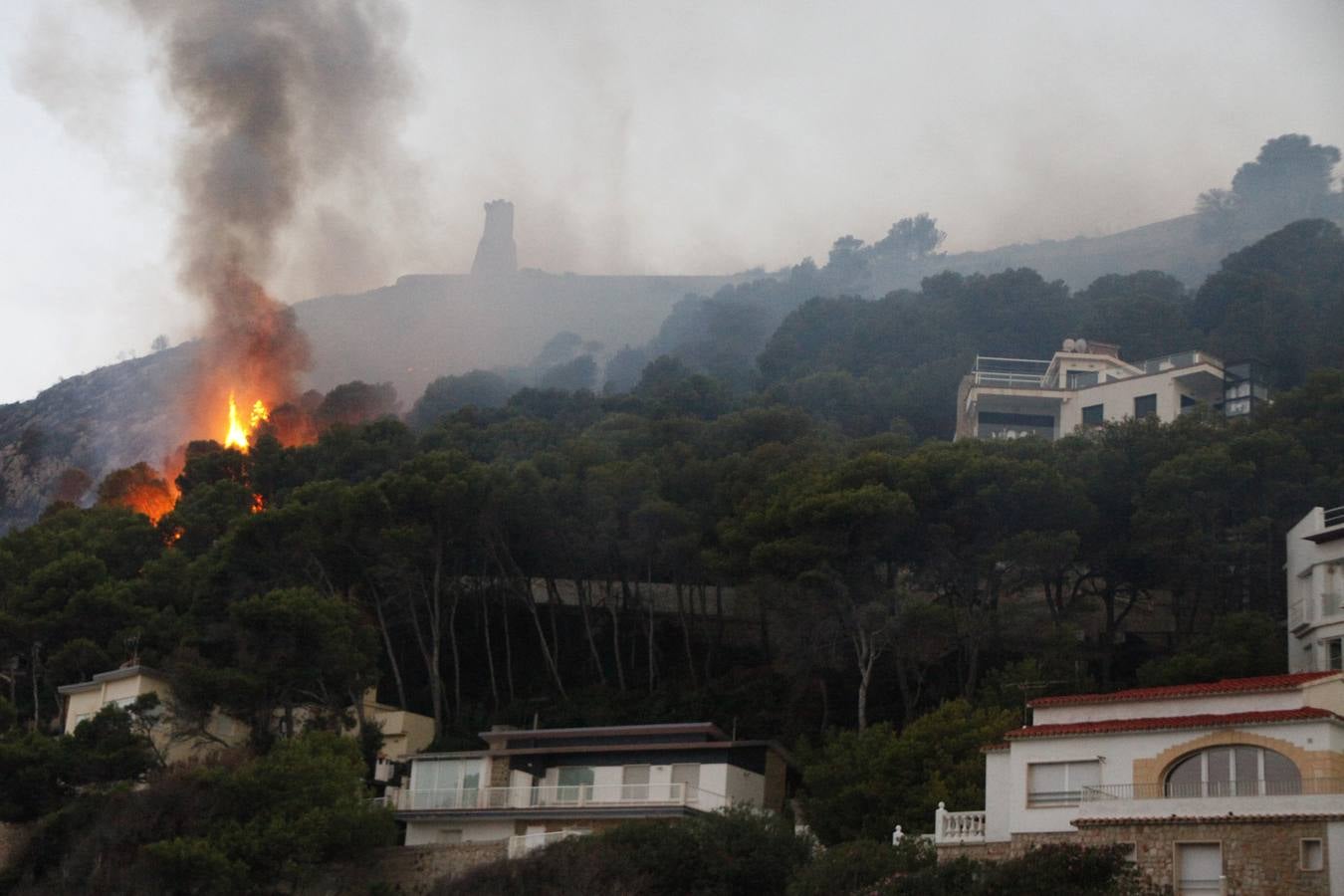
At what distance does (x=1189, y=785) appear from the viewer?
27.8 m

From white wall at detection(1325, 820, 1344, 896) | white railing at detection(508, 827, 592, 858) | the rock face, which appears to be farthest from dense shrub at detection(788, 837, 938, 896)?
the rock face

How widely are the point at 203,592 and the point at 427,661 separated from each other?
25.3ft

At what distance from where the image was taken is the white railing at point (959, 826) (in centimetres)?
3016

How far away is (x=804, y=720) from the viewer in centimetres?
4653

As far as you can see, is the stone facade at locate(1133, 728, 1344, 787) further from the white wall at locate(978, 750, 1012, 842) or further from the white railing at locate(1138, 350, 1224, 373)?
the white railing at locate(1138, 350, 1224, 373)

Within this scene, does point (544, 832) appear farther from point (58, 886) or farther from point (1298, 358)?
point (1298, 358)

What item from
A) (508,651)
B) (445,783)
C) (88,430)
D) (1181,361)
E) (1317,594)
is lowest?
(445,783)

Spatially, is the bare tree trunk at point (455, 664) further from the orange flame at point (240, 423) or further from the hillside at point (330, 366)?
the hillside at point (330, 366)

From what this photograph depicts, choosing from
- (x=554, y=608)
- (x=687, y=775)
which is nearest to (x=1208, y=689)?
(x=687, y=775)

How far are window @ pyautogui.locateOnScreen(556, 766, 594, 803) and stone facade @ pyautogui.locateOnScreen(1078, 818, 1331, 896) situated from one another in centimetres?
1778

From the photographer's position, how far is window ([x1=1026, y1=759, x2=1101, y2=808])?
29.1 metres

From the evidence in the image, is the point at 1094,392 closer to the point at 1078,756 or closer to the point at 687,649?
the point at 687,649

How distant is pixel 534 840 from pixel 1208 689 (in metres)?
17.2

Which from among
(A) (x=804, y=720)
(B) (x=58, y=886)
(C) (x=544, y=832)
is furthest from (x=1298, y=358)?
(B) (x=58, y=886)
